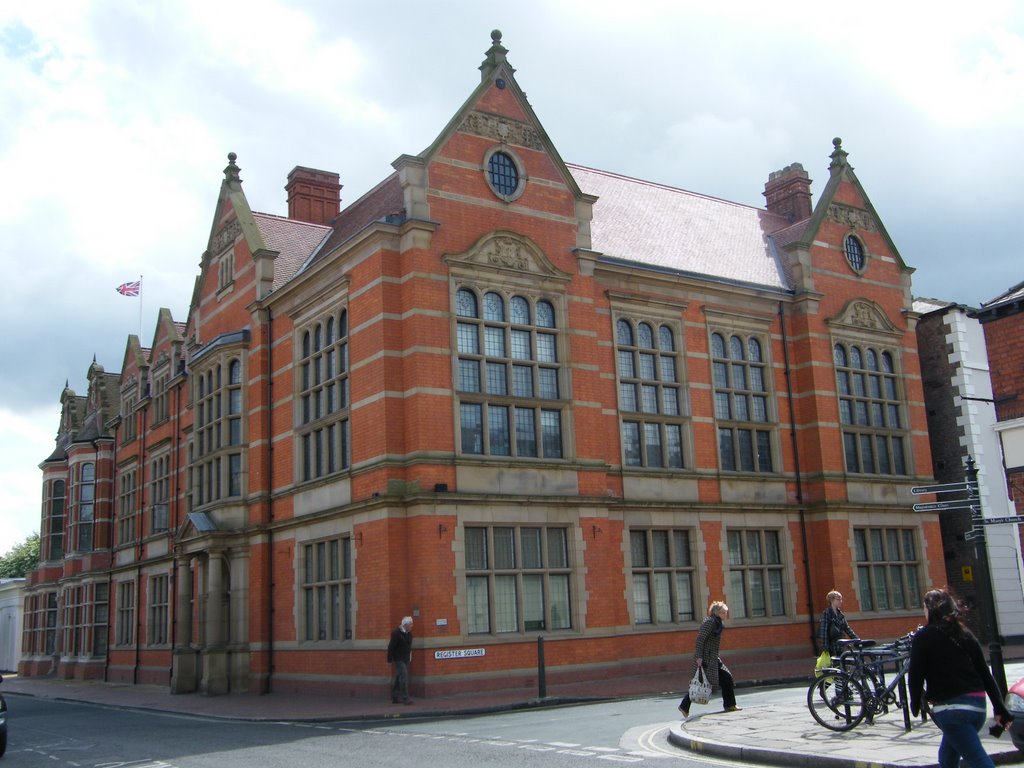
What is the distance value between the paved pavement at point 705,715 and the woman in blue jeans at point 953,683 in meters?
2.13

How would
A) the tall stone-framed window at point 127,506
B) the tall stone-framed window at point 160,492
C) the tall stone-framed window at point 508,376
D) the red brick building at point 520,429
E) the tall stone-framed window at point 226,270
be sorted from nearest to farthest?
the red brick building at point 520,429
the tall stone-framed window at point 508,376
the tall stone-framed window at point 226,270
the tall stone-framed window at point 160,492
the tall stone-framed window at point 127,506

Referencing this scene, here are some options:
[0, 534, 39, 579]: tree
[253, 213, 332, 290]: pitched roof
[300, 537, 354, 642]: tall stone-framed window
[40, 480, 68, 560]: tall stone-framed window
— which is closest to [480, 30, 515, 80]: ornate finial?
[253, 213, 332, 290]: pitched roof

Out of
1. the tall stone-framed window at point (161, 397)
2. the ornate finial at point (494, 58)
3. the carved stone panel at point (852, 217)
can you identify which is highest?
the ornate finial at point (494, 58)

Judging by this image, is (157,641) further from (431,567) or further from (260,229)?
(431,567)

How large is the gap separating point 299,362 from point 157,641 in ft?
44.3

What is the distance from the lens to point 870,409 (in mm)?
30109

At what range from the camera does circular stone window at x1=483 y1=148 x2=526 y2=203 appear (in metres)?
24.2

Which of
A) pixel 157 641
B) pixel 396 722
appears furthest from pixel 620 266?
pixel 157 641

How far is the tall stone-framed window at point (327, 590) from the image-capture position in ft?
76.5

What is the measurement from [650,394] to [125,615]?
22.3m

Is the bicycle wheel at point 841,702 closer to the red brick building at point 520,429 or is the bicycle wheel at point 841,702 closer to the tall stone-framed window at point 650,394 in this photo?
the red brick building at point 520,429

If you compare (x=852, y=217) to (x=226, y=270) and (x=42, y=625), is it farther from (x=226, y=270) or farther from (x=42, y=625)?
(x=42, y=625)

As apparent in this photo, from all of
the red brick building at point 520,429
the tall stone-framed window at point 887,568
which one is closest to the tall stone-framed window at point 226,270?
the red brick building at point 520,429

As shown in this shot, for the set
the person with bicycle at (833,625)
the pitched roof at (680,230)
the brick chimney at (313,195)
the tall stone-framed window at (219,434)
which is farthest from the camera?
the brick chimney at (313,195)
